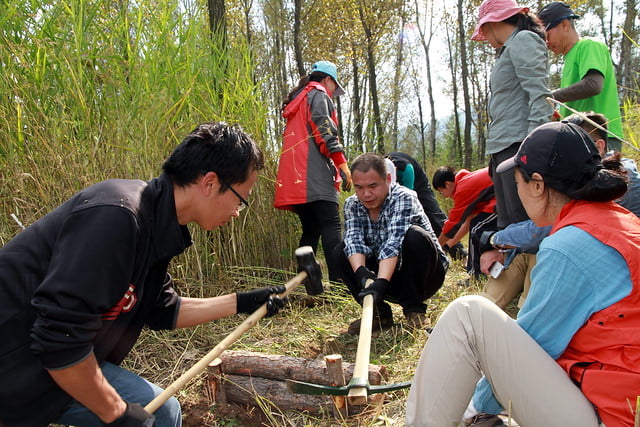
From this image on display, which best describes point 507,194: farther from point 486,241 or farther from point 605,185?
point 605,185

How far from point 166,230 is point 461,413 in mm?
1203

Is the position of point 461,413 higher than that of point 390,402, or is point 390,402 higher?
point 461,413

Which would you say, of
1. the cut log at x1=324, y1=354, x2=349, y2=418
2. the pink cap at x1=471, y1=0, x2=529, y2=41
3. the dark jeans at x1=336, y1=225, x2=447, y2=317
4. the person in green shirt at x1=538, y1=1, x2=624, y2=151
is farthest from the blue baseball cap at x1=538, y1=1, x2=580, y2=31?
the cut log at x1=324, y1=354, x2=349, y2=418

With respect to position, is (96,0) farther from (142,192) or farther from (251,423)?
(251,423)

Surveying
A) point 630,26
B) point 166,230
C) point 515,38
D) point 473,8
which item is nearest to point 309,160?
point 515,38

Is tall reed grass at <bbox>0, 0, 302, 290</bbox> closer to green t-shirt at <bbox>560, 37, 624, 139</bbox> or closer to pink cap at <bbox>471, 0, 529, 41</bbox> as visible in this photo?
pink cap at <bbox>471, 0, 529, 41</bbox>

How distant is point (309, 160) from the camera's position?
148 inches

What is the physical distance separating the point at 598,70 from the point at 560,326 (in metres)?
2.38

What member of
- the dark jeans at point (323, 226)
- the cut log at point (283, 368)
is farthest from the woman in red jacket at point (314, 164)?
the cut log at point (283, 368)

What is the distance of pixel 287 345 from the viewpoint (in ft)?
9.99

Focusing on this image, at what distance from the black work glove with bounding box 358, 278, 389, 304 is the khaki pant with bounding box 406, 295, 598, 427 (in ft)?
3.18

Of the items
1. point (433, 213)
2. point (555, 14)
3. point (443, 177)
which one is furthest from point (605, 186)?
point (433, 213)

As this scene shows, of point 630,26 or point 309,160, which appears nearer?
point 309,160

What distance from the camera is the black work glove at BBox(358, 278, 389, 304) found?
2.63 m
